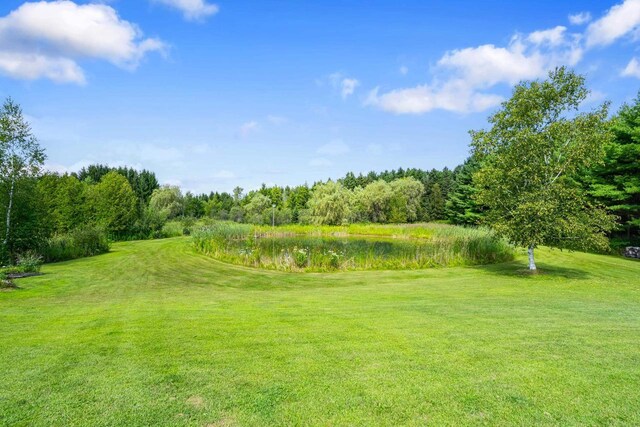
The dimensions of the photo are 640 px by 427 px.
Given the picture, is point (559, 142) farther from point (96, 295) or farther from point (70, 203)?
point (70, 203)

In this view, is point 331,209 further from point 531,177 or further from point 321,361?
point 321,361

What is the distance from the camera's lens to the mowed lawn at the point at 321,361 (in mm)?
3570

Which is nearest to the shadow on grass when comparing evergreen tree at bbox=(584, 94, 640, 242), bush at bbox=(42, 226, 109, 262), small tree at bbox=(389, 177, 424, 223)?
evergreen tree at bbox=(584, 94, 640, 242)

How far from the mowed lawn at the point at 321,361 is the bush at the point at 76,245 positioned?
12089 mm

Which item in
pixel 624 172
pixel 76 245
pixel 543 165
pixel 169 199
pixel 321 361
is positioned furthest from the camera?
pixel 169 199

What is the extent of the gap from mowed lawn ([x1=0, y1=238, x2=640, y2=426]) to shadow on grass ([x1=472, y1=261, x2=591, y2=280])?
6.04 meters

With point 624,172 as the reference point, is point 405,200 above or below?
below

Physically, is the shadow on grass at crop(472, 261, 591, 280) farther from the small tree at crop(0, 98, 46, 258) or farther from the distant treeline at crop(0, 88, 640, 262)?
the small tree at crop(0, 98, 46, 258)

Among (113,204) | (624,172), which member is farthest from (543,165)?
(113,204)

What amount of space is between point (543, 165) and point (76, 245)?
24.6 m

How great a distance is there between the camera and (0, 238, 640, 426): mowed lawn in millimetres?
3570

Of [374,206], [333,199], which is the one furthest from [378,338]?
[374,206]

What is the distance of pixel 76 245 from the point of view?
2203cm

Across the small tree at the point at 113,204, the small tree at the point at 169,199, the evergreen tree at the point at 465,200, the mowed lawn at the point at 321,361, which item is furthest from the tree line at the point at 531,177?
the small tree at the point at 169,199
